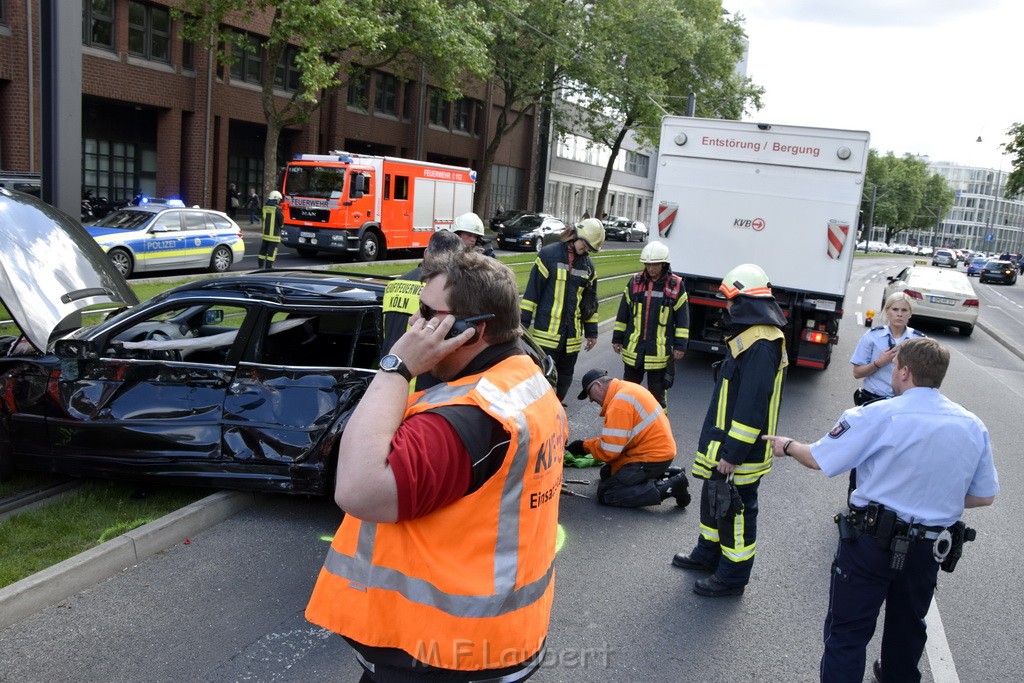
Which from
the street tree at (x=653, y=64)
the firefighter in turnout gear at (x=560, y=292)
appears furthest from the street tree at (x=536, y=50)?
the firefighter in turnout gear at (x=560, y=292)

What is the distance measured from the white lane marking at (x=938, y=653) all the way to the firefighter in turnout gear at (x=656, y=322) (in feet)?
11.0

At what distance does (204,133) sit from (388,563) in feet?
106

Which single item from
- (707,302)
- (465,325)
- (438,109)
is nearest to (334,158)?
(707,302)

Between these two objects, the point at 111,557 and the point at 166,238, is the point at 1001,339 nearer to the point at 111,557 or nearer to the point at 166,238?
the point at 166,238

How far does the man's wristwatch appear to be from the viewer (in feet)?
6.32

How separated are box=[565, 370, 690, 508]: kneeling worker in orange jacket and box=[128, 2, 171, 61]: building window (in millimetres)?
28064

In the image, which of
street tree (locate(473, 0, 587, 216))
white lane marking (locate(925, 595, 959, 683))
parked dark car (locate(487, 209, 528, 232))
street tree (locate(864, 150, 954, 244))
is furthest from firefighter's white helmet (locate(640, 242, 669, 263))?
street tree (locate(864, 150, 954, 244))

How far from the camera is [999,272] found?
175 feet

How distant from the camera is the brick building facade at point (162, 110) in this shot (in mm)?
24906

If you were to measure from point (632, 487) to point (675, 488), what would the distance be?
12.2 inches

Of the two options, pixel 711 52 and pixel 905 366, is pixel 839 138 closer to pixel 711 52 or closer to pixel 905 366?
pixel 905 366

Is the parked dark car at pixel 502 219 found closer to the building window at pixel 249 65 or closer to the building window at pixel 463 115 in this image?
the building window at pixel 463 115

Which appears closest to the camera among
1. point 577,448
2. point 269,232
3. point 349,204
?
point 577,448

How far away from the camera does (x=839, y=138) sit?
10523mm
